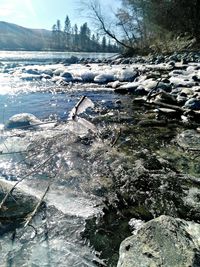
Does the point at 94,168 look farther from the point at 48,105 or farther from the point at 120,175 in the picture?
the point at 48,105

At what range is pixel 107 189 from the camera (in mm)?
3123

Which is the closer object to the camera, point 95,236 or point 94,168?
point 95,236

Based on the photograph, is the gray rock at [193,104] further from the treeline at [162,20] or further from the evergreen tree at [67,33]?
the evergreen tree at [67,33]

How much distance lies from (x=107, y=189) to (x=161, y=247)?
1419mm

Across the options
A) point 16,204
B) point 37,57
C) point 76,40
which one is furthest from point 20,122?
point 76,40

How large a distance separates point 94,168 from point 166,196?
41.6 inches

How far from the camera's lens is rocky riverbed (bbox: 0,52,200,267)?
197cm

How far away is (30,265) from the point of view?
6.49 ft

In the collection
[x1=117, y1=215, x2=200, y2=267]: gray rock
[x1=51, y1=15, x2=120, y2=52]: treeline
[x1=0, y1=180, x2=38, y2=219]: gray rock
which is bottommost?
[x1=51, y1=15, x2=120, y2=52]: treeline

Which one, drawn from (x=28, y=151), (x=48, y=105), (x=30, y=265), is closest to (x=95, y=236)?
(x=30, y=265)

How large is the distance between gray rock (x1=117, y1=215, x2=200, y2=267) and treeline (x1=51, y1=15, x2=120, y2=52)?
7754 centimetres

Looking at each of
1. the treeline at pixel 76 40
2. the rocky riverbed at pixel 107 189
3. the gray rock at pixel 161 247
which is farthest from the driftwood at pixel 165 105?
the treeline at pixel 76 40

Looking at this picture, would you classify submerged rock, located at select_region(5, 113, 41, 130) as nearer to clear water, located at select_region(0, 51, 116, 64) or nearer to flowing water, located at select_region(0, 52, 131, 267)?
flowing water, located at select_region(0, 52, 131, 267)

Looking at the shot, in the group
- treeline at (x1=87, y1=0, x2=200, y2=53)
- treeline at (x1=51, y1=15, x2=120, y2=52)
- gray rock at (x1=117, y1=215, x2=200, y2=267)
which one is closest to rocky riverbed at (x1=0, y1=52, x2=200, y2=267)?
gray rock at (x1=117, y1=215, x2=200, y2=267)
